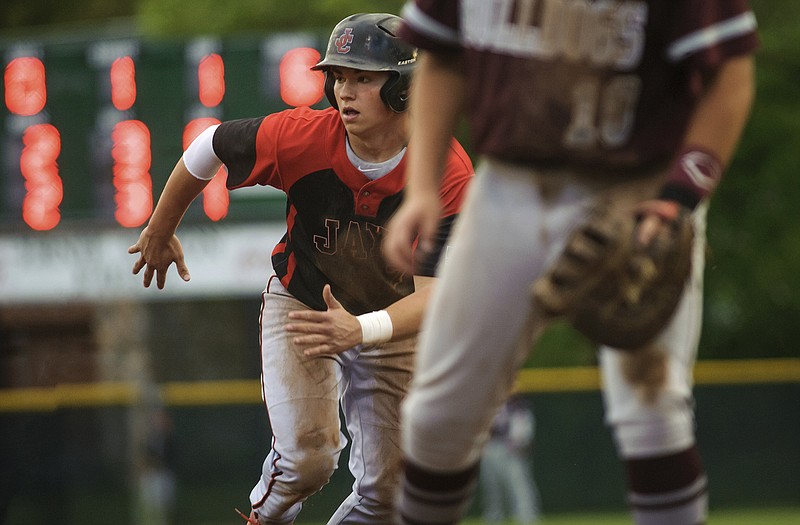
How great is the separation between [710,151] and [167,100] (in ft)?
34.6

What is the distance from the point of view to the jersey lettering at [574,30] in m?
2.77

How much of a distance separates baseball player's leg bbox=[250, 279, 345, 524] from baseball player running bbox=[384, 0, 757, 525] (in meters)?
1.44

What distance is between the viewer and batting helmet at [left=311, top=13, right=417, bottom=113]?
4.33 metres

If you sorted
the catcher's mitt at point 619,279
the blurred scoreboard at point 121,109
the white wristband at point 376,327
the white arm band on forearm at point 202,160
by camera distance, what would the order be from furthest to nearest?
the blurred scoreboard at point 121,109
the white arm band on forearm at point 202,160
the white wristband at point 376,327
the catcher's mitt at point 619,279

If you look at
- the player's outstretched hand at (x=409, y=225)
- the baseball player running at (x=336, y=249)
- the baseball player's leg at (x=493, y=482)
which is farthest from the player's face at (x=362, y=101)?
the baseball player's leg at (x=493, y=482)

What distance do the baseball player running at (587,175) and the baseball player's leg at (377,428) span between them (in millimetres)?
1534

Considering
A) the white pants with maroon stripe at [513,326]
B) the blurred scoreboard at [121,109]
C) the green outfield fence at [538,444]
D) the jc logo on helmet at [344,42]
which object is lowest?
the green outfield fence at [538,444]

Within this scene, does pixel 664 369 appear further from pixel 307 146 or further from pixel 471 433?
pixel 307 146

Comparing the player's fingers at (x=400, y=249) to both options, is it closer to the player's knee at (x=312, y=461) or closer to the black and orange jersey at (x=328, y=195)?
the black and orange jersey at (x=328, y=195)

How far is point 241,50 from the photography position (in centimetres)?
1279

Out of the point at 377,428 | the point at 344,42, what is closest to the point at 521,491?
the point at 377,428

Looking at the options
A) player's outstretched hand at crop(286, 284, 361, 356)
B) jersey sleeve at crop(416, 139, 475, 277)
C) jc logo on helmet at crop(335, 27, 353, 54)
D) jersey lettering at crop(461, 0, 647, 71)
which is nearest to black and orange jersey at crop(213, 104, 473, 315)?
jersey sleeve at crop(416, 139, 475, 277)

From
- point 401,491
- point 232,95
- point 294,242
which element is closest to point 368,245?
point 294,242

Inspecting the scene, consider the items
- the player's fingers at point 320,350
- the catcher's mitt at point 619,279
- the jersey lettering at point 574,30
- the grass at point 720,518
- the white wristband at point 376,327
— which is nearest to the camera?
the catcher's mitt at point 619,279
